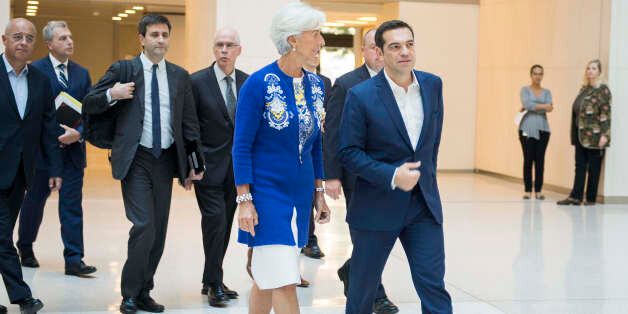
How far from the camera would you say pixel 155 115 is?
20.2 feet

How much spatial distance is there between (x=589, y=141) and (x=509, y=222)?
2632mm

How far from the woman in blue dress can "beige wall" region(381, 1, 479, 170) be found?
12.8 meters

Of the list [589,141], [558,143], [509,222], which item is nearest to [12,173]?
[509,222]

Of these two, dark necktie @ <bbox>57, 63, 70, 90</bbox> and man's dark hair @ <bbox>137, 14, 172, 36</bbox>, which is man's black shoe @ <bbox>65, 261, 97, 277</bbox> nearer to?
dark necktie @ <bbox>57, 63, 70, 90</bbox>

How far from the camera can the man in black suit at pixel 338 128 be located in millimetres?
5480

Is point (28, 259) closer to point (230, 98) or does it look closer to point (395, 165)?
point (230, 98)

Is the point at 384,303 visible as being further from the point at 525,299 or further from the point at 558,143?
the point at 558,143

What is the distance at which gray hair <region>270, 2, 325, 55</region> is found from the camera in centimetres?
451

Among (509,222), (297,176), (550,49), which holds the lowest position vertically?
(509,222)

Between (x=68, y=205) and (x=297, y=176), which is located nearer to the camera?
(x=297, y=176)

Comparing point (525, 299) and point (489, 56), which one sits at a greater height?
point (489, 56)

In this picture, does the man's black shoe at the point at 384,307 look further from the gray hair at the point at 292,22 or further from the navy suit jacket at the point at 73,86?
the navy suit jacket at the point at 73,86

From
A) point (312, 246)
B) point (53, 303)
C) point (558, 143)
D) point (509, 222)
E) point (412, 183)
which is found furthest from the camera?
point (558, 143)

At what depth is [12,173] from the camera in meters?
6.02
